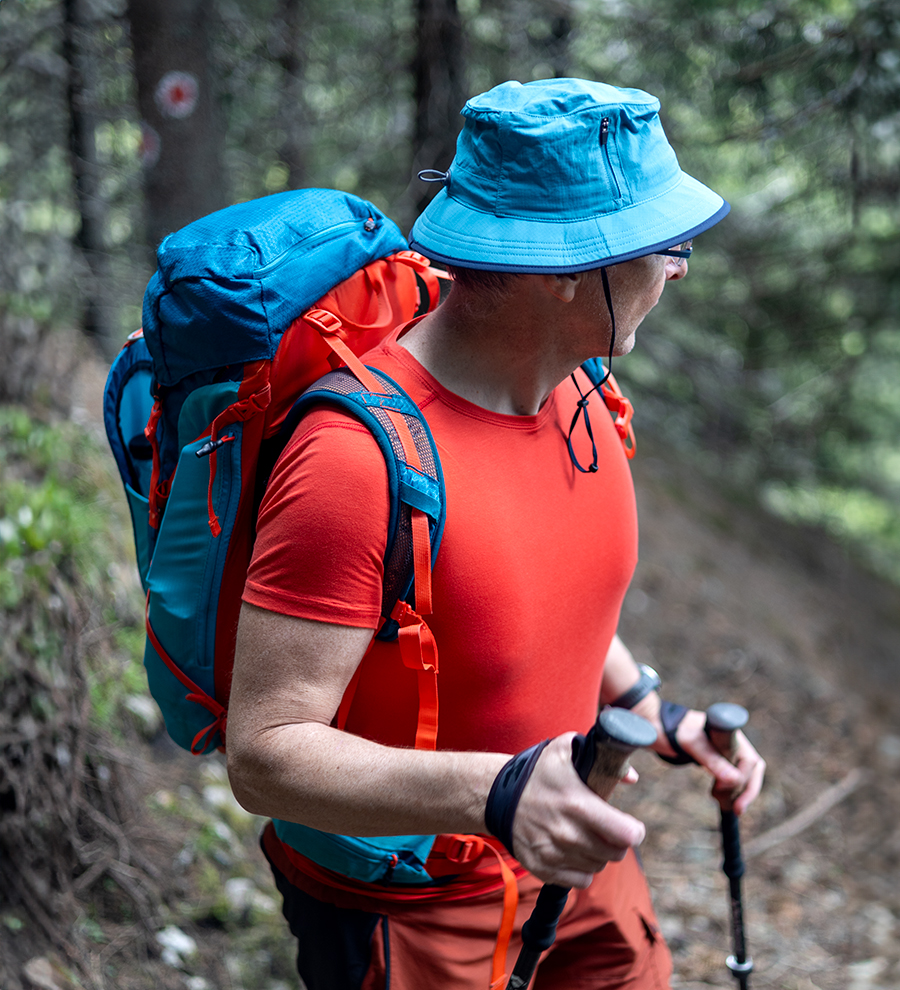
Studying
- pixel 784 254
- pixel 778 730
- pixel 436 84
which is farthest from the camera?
pixel 784 254

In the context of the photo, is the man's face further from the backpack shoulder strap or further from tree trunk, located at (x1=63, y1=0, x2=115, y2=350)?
tree trunk, located at (x1=63, y1=0, x2=115, y2=350)

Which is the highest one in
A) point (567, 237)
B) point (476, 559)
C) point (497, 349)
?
point (567, 237)

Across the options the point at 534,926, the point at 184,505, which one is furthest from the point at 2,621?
the point at 534,926

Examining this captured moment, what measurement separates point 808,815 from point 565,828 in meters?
4.75

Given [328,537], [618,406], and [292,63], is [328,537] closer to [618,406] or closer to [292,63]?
[618,406]

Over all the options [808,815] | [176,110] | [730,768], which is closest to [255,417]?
[730,768]

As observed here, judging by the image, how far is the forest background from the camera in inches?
132

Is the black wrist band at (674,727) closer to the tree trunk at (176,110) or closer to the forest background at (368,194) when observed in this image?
the forest background at (368,194)

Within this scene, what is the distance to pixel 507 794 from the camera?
1304mm

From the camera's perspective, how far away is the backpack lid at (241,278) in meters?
1.58

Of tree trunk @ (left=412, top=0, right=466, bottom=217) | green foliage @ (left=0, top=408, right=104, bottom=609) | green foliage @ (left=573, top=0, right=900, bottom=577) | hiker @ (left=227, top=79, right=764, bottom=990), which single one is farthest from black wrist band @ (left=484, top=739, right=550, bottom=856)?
green foliage @ (left=573, top=0, right=900, bottom=577)

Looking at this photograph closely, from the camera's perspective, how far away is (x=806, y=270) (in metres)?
7.66

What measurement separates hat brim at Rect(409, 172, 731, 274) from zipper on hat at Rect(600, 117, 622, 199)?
5 cm

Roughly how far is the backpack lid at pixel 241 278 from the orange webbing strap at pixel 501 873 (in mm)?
1057
